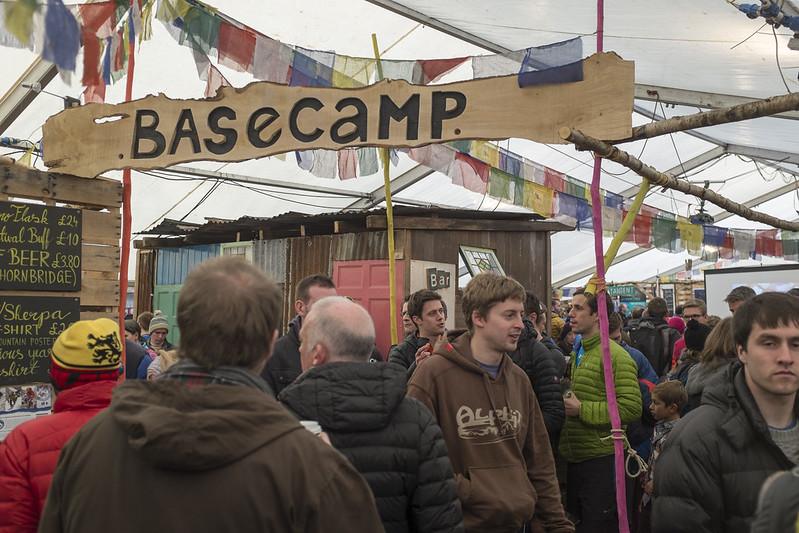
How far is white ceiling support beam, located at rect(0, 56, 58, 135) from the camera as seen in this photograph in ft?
35.9

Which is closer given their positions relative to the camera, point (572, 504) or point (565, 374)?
point (572, 504)

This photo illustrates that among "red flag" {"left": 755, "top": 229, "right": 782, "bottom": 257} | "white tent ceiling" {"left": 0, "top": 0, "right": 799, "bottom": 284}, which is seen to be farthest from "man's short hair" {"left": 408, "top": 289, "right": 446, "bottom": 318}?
"red flag" {"left": 755, "top": 229, "right": 782, "bottom": 257}

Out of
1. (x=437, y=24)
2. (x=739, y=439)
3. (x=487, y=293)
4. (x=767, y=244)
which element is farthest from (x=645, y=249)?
(x=739, y=439)

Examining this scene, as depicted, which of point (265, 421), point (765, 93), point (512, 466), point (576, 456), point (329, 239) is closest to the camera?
point (265, 421)

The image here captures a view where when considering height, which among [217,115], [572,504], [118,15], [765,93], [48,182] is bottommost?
[572,504]

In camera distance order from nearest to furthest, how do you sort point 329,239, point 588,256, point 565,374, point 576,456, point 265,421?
point 265,421 → point 576,456 → point 565,374 → point 329,239 → point 588,256

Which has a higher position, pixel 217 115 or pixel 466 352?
pixel 217 115

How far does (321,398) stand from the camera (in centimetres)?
253

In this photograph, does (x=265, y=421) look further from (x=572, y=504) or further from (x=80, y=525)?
(x=572, y=504)

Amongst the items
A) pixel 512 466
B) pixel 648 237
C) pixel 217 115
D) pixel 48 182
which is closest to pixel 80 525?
pixel 512 466

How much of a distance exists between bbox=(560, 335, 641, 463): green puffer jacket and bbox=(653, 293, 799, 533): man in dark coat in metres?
2.34

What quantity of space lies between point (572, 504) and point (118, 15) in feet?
15.1

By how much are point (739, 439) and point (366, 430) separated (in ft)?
4.10

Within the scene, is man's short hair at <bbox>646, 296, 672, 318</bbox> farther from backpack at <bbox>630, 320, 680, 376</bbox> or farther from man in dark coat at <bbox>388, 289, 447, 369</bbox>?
man in dark coat at <bbox>388, 289, 447, 369</bbox>
